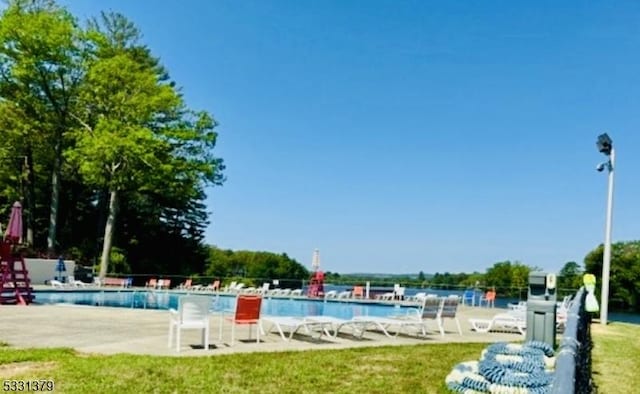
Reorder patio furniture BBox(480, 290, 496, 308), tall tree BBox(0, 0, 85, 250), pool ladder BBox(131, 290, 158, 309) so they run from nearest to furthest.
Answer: pool ladder BBox(131, 290, 158, 309) < patio furniture BBox(480, 290, 496, 308) < tall tree BBox(0, 0, 85, 250)

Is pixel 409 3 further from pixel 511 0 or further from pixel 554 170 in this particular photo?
pixel 554 170

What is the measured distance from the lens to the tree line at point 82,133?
976 inches

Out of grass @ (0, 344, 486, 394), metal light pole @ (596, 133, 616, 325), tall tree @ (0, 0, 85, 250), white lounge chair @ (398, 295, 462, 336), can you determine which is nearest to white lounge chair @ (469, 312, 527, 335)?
white lounge chair @ (398, 295, 462, 336)

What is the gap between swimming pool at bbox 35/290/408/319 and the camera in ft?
59.7

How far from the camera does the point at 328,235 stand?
36.3 m

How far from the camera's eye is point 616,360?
25.2 ft

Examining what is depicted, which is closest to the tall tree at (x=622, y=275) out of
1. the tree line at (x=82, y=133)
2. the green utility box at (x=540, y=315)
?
the tree line at (x=82, y=133)

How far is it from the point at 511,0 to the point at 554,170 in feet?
44.8

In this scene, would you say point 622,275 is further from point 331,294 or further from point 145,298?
point 145,298

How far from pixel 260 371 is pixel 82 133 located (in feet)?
76.2

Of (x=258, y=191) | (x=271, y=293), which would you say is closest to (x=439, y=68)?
(x=271, y=293)

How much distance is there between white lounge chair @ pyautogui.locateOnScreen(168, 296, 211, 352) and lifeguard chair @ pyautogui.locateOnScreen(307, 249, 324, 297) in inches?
619

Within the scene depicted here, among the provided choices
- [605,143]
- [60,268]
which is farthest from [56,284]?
[605,143]

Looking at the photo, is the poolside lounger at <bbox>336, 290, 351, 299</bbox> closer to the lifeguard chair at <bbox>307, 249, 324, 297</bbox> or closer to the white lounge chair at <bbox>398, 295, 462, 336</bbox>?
the lifeguard chair at <bbox>307, 249, 324, 297</bbox>
